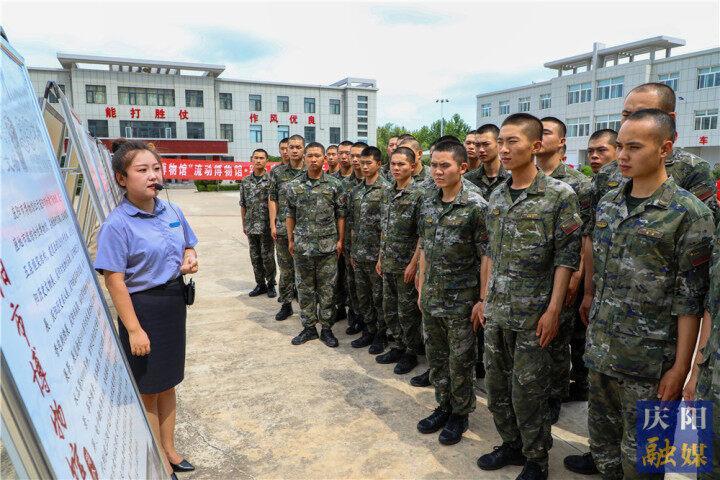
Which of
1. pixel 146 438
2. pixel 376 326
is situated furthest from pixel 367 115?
pixel 146 438

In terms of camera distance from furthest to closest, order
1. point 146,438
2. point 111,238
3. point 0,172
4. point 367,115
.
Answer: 1. point 367,115
2. point 111,238
3. point 146,438
4. point 0,172

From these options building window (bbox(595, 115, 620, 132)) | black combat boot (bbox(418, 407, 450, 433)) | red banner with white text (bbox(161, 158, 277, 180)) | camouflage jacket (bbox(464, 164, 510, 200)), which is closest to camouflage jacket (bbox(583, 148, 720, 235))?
camouflage jacket (bbox(464, 164, 510, 200))

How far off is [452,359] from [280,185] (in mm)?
3361

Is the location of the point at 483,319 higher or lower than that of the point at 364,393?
higher

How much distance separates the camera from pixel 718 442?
1.61m

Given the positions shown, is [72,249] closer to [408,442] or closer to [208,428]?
[208,428]

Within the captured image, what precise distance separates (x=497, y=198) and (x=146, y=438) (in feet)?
6.72

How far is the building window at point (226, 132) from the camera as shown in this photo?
3569 centimetres

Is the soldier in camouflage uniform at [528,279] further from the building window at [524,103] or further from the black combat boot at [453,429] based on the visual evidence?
the building window at [524,103]

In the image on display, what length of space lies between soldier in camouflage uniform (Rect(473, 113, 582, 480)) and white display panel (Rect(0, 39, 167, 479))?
5.76 ft

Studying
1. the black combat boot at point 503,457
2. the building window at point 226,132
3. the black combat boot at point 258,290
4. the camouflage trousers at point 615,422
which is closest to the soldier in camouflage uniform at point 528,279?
the black combat boot at point 503,457

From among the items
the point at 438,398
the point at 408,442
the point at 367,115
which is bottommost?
the point at 408,442

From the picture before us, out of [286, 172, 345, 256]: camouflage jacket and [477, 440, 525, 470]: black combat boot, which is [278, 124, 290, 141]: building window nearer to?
[286, 172, 345, 256]: camouflage jacket

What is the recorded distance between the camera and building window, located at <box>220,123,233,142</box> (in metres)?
35.7
